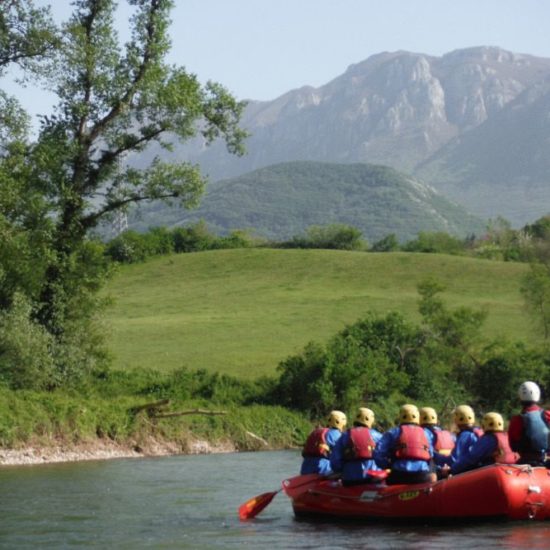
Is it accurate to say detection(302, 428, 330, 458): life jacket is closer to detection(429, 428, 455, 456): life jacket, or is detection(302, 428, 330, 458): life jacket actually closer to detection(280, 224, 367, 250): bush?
detection(429, 428, 455, 456): life jacket

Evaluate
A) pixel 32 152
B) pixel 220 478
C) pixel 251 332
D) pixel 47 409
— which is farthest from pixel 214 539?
pixel 251 332

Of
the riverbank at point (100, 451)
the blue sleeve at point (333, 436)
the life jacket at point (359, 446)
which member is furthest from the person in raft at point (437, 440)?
the riverbank at point (100, 451)

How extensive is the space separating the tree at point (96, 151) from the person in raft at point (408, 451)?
21.7 m

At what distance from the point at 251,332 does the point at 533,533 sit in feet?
154

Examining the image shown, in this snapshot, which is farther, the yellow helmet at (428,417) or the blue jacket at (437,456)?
the yellow helmet at (428,417)

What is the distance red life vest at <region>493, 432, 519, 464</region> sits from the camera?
73.9 feet

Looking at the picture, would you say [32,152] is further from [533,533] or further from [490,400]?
[533,533]

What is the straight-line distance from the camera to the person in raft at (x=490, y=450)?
22562mm

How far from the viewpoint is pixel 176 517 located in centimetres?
2509

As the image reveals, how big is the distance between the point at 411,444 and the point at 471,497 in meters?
1.57

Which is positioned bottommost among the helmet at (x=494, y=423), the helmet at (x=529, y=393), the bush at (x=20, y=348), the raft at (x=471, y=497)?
the raft at (x=471, y=497)

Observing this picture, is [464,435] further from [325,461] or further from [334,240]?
[334,240]

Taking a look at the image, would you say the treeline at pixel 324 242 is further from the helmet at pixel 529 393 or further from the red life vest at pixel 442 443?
the helmet at pixel 529 393

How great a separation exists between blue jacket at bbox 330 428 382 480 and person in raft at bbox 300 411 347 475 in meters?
0.86
